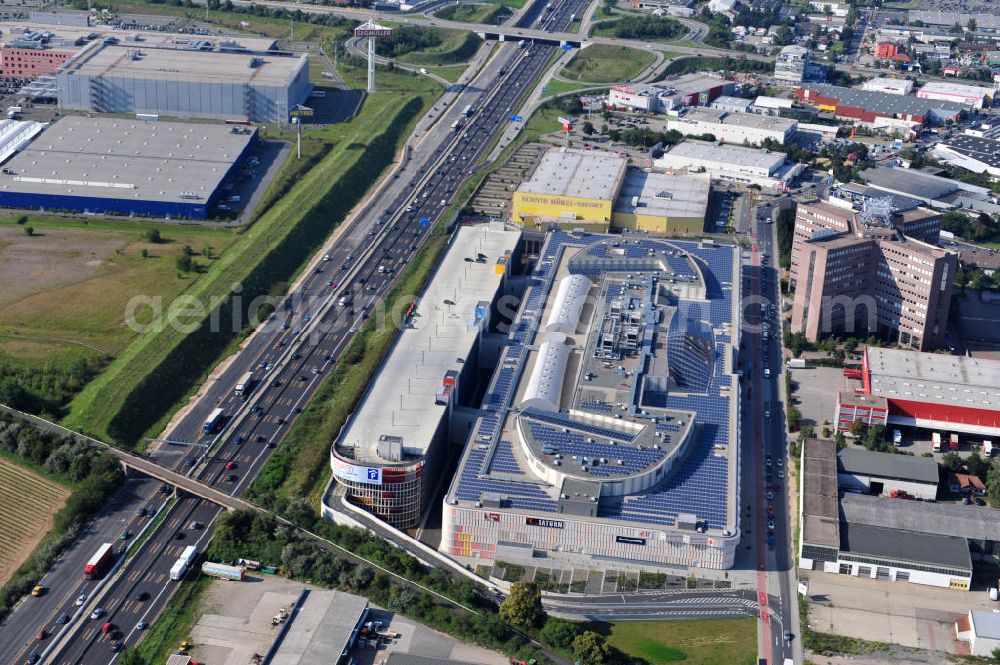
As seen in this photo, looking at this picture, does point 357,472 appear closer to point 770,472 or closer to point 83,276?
point 770,472

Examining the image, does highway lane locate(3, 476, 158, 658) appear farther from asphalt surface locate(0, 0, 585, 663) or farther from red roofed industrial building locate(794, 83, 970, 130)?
red roofed industrial building locate(794, 83, 970, 130)

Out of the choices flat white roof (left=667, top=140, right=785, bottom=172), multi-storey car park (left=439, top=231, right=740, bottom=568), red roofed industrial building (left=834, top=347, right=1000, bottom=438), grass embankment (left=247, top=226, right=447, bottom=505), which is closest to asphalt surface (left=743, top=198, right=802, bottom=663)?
multi-storey car park (left=439, top=231, right=740, bottom=568)

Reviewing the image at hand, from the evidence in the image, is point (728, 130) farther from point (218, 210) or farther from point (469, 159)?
point (218, 210)

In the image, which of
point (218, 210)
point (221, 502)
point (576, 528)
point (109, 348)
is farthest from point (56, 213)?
point (576, 528)

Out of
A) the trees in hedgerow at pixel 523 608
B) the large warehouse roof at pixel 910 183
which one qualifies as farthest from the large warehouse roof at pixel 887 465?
the large warehouse roof at pixel 910 183

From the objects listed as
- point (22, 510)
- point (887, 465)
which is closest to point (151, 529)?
point (22, 510)
